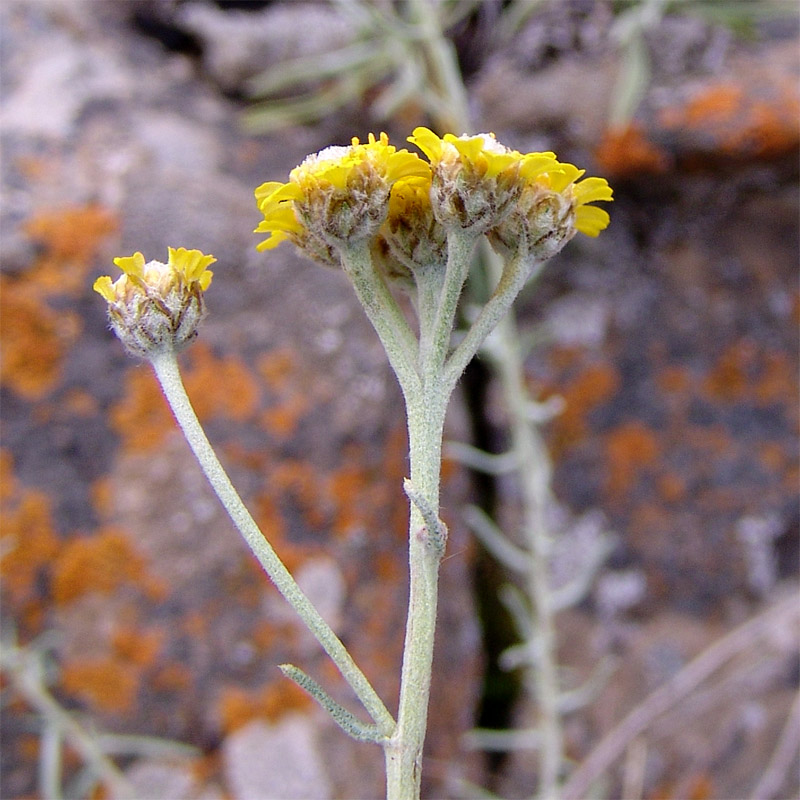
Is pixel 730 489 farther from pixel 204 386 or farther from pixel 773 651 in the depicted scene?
pixel 204 386

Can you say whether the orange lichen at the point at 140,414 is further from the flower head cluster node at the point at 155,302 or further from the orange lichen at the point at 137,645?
the flower head cluster node at the point at 155,302

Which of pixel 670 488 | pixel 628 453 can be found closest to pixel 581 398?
pixel 628 453

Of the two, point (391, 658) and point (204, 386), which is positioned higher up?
point (204, 386)

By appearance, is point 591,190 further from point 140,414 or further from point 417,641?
point 140,414

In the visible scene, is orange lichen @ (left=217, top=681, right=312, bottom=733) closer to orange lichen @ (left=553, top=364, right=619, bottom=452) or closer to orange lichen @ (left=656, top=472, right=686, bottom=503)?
orange lichen @ (left=553, top=364, right=619, bottom=452)

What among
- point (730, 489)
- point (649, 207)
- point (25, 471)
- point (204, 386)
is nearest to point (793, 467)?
point (730, 489)

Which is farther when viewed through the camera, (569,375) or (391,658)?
(569,375)
